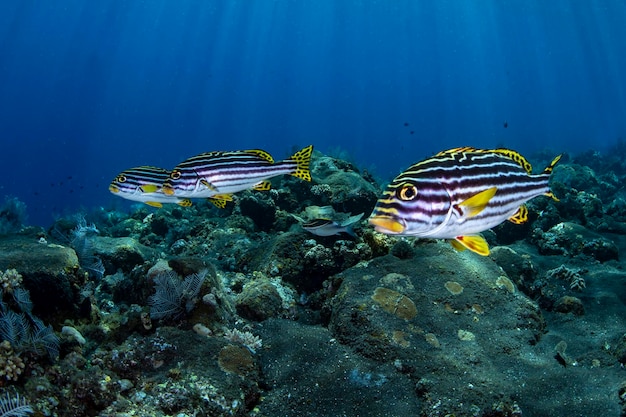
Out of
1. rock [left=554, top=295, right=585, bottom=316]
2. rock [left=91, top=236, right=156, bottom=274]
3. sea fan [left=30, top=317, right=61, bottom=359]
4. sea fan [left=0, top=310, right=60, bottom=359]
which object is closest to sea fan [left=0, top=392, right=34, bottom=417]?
sea fan [left=0, top=310, right=60, bottom=359]

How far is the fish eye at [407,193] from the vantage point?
327 cm

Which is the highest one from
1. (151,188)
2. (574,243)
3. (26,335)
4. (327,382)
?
(151,188)

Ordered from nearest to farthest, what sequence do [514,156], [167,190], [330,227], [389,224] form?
1. [389,224]
2. [514,156]
3. [167,190]
4. [330,227]

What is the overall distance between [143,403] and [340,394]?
208cm

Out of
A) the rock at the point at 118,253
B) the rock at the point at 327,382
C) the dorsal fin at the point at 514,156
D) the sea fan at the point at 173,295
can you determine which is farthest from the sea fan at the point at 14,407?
the rock at the point at 118,253

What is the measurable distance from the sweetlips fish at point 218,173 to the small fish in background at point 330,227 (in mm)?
1542

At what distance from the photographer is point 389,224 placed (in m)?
3.23

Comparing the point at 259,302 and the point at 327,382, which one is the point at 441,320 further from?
the point at 259,302

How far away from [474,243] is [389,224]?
0.93 meters

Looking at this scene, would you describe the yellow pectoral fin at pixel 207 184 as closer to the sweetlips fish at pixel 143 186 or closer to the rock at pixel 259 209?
the sweetlips fish at pixel 143 186

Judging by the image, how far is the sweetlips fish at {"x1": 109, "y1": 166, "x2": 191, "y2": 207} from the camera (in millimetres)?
6238

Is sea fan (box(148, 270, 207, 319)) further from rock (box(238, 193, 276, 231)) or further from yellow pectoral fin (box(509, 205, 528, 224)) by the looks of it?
rock (box(238, 193, 276, 231))

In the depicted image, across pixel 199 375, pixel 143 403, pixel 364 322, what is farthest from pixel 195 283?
pixel 364 322

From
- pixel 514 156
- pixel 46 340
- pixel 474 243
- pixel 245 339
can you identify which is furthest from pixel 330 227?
pixel 46 340
